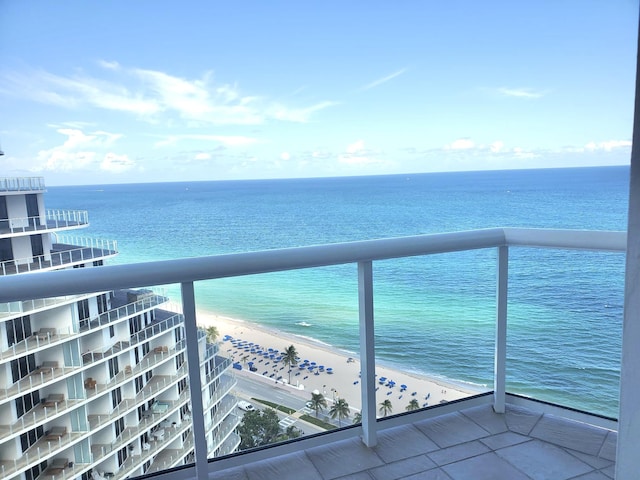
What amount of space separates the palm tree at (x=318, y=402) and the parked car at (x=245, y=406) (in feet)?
0.91

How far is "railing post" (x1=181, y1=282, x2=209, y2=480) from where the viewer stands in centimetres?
189

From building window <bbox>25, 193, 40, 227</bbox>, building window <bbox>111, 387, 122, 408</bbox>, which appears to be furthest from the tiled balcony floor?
building window <bbox>25, 193, 40, 227</bbox>

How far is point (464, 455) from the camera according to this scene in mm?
2162

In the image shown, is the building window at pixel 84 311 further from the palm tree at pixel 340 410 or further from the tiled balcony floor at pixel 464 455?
the palm tree at pixel 340 410

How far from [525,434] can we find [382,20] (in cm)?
5690

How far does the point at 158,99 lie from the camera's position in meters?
60.2

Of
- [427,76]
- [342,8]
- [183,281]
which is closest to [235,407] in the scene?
[183,281]

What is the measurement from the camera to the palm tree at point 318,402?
7.04ft

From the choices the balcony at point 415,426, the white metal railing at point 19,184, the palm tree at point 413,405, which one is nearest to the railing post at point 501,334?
the balcony at point 415,426

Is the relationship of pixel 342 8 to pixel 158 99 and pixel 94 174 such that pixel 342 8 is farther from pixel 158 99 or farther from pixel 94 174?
pixel 94 174

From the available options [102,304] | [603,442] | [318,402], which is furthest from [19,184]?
[603,442]

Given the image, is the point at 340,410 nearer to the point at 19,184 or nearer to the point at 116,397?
the point at 116,397

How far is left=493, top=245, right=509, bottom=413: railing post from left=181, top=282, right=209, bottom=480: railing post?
1.55 metres

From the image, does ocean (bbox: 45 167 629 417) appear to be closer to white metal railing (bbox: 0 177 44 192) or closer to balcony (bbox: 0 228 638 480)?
balcony (bbox: 0 228 638 480)
